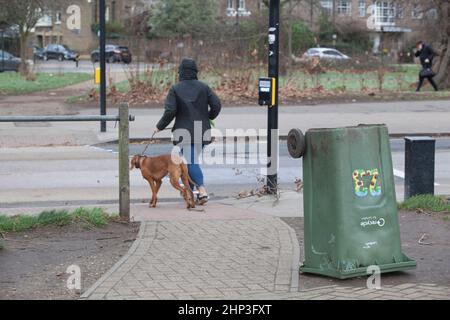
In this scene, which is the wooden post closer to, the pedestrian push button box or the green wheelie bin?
the pedestrian push button box

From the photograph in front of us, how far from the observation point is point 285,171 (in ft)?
41.6

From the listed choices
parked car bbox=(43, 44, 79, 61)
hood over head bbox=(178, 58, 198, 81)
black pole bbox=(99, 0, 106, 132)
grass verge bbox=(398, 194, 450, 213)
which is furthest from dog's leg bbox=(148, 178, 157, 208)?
parked car bbox=(43, 44, 79, 61)

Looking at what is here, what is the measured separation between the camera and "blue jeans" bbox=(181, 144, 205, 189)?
9.38 m

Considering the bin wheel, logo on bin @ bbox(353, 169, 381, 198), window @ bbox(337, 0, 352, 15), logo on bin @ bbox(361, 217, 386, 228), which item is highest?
window @ bbox(337, 0, 352, 15)

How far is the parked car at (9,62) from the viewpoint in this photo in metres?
43.8

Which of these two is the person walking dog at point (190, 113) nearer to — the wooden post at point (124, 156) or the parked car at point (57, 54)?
the wooden post at point (124, 156)

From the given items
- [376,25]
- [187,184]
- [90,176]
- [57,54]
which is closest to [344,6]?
[376,25]

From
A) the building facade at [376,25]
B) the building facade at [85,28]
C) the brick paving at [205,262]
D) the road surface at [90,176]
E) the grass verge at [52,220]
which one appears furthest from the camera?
the building facade at [85,28]

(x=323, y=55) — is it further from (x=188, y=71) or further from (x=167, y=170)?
(x=167, y=170)

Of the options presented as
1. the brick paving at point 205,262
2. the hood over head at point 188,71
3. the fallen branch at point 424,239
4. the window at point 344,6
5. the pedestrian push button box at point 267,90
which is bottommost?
the fallen branch at point 424,239

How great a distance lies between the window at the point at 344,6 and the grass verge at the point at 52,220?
76704mm

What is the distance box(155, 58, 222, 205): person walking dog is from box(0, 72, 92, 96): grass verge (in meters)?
20.5

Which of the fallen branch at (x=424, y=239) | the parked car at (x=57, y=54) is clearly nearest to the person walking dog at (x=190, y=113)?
the fallen branch at (x=424, y=239)

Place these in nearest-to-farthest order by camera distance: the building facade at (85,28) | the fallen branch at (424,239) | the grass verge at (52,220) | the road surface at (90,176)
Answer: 1. the fallen branch at (424,239)
2. the grass verge at (52,220)
3. the road surface at (90,176)
4. the building facade at (85,28)
